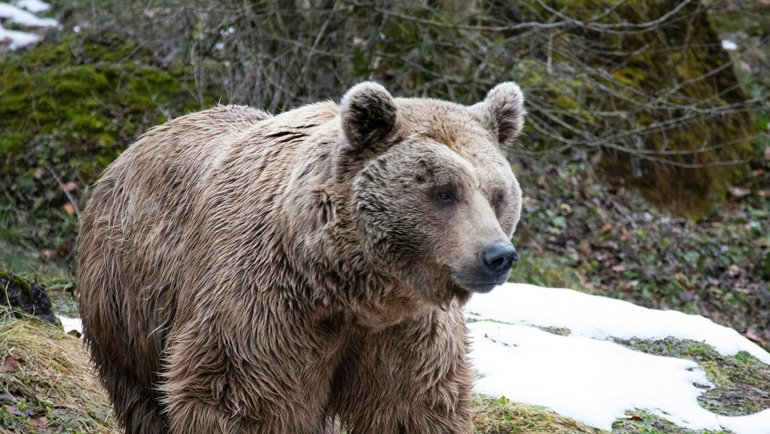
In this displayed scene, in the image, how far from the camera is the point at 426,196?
13.4ft

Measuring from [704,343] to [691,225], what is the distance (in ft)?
20.6

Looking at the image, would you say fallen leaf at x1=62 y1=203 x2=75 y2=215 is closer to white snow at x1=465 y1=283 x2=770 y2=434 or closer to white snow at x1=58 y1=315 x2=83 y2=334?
white snow at x1=58 y1=315 x2=83 y2=334

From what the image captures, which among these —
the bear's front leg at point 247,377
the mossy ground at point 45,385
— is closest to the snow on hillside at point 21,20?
the mossy ground at point 45,385

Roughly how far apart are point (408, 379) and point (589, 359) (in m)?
2.79

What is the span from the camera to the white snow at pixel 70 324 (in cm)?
742

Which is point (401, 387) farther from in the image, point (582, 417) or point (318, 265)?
point (582, 417)

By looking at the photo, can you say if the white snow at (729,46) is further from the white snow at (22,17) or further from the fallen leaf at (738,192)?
the white snow at (22,17)

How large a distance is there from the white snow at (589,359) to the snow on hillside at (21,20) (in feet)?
28.4

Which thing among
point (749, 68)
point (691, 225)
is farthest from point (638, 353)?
point (749, 68)

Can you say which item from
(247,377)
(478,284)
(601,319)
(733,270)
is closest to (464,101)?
(733,270)

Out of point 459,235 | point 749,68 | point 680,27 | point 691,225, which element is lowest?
point 691,225

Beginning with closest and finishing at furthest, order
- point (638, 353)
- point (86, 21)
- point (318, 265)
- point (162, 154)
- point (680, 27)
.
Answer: point (318, 265)
point (162, 154)
point (638, 353)
point (86, 21)
point (680, 27)

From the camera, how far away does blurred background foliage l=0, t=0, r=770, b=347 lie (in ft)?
34.2

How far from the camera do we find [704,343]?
24.6 ft
